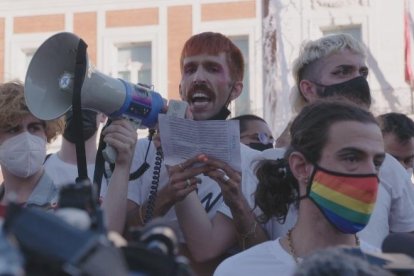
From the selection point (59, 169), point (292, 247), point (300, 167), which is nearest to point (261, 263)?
point (292, 247)

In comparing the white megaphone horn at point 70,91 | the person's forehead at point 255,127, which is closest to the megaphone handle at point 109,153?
the white megaphone horn at point 70,91

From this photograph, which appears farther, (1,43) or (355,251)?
(1,43)

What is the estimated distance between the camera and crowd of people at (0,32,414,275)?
8.05ft

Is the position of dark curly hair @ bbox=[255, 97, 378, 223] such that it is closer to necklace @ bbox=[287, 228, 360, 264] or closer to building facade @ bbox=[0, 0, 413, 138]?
necklace @ bbox=[287, 228, 360, 264]

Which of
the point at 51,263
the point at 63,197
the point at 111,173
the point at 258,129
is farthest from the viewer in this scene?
the point at 258,129

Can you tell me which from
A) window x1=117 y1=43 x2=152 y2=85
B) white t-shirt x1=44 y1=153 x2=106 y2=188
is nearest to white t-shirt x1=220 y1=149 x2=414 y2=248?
white t-shirt x1=44 y1=153 x2=106 y2=188

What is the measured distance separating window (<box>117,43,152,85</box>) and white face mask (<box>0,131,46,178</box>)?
57.8 ft

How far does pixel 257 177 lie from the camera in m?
2.83

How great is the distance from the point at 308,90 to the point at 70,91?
3.25ft

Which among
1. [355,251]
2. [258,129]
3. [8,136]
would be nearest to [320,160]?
[355,251]

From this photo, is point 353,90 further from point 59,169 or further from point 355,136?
point 59,169

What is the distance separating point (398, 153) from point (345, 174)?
2677 millimetres

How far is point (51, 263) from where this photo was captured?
945mm

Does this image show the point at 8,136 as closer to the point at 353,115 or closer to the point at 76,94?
the point at 76,94
